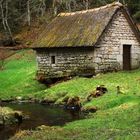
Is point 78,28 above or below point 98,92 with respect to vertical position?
above

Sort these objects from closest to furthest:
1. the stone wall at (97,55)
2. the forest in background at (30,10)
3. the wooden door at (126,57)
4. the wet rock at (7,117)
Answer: the wet rock at (7,117) < the stone wall at (97,55) < the wooden door at (126,57) < the forest in background at (30,10)

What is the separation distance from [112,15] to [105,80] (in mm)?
7121

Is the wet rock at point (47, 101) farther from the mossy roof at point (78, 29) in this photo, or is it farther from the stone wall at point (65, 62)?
the mossy roof at point (78, 29)

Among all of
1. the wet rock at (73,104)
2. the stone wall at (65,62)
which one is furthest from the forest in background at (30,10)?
the wet rock at (73,104)

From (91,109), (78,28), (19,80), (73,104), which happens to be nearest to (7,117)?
(91,109)

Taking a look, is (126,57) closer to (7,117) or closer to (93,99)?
(93,99)

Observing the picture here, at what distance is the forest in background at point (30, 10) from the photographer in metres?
63.9

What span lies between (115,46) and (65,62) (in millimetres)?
4413

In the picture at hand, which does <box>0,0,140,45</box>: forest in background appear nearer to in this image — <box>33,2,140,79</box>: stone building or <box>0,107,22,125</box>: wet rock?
<box>33,2,140,79</box>: stone building

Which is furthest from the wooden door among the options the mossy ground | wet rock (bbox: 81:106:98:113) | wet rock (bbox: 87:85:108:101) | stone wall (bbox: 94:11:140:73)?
wet rock (bbox: 81:106:98:113)

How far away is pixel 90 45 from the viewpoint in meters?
34.6

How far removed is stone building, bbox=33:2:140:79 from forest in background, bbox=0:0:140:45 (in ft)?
74.4

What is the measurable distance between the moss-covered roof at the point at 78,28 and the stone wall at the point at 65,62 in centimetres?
63

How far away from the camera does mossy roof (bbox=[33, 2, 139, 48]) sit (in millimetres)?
35875
